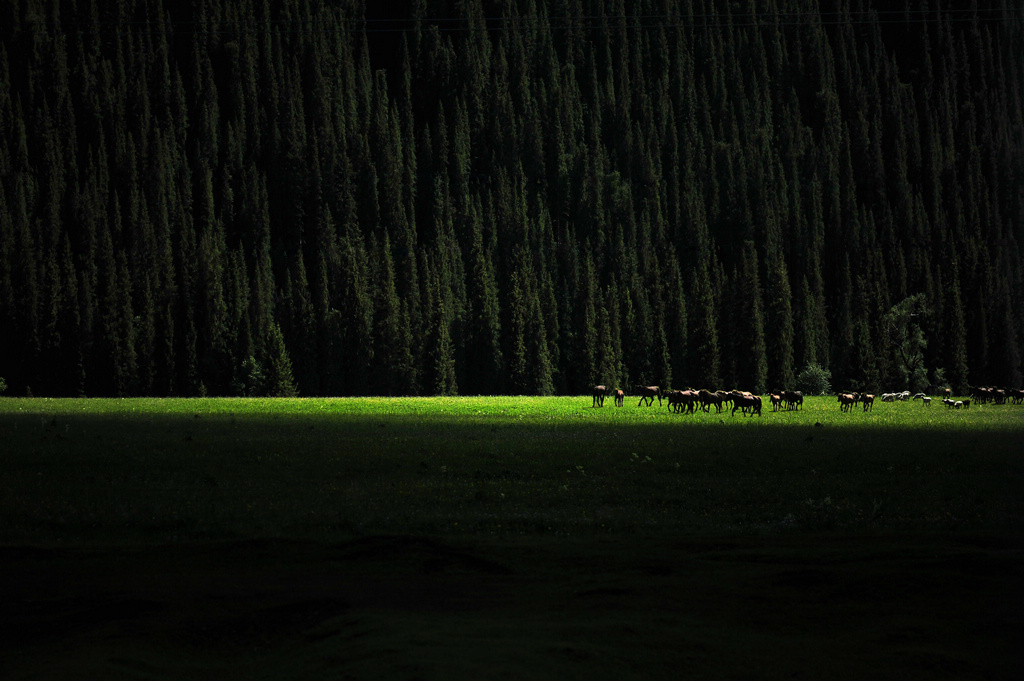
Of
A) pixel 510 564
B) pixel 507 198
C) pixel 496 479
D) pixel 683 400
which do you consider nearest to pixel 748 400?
pixel 683 400

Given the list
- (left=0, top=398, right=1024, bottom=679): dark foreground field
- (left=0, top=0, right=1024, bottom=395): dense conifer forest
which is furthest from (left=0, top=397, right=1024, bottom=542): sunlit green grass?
(left=0, top=0, right=1024, bottom=395): dense conifer forest

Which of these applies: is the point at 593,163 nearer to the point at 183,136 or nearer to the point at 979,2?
the point at 183,136

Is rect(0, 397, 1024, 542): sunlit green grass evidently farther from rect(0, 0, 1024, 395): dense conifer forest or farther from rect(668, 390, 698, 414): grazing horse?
rect(0, 0, 1024, 395): dense conifer forest

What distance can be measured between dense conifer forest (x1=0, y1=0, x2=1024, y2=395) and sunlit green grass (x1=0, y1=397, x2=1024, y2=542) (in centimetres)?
7098

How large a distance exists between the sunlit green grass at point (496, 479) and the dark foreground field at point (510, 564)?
0.45 feet

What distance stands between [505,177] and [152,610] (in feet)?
519

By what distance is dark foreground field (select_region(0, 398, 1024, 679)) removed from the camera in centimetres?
904

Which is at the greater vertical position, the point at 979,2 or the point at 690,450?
the point at 979,2

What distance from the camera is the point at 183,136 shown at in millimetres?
172000

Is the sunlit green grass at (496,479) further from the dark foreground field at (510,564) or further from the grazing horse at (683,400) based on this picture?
the grazing horse at (683,400)

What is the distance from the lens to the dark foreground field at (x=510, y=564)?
9.04 m

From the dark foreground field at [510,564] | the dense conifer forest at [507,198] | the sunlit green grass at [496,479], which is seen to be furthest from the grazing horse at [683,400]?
the dense conifer forest at [507,198]

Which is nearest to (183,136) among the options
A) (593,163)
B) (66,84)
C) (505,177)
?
(66,84)

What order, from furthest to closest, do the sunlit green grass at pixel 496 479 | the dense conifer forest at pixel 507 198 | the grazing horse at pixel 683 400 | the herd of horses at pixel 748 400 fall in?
the dense conifer forest at pixel 507 198, the grazing horse at pixel 683 400, the herd of horses at pixel 748 400, the sunlit green grass at pixel 496 479
